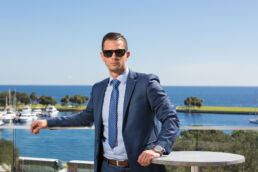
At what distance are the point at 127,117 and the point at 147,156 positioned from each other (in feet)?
0.88

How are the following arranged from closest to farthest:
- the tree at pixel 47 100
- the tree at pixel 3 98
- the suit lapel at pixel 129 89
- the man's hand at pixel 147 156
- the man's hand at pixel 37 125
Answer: the man's hand at pixel 147 156 → the suit lapel at pixel 129 89 → the man's hand at pixel 37 125 → the tree at pixel 3 98 → the tree at pixel 47 100

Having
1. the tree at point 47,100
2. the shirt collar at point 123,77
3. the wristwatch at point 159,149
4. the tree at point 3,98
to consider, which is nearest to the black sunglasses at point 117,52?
the shirt collar at point 123,77

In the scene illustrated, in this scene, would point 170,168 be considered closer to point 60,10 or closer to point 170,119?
point 170,119

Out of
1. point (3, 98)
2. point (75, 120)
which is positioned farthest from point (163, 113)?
point (3, 98)

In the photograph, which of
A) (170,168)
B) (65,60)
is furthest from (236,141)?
(65,60)

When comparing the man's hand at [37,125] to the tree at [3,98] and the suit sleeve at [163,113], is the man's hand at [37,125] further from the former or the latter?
the tree at [3,98]

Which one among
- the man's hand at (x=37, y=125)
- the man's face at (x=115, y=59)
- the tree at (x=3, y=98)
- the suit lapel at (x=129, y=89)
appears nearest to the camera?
the suit lapel at (x=129, y=89)

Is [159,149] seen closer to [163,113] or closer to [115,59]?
[163,113]

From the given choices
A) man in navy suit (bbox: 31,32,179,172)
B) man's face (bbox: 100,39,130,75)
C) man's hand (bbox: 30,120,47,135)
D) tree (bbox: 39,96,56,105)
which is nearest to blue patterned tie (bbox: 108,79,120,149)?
man in navy suit (bbox: 31,32,179,172)

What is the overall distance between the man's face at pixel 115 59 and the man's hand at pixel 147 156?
536 mm

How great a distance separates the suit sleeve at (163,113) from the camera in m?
1.69

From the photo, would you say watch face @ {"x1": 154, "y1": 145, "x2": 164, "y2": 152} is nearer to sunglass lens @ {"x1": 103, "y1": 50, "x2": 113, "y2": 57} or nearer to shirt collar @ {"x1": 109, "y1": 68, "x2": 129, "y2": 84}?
shirt collar @ {"x1": 109, "y1": 68, "x2": 129, "y2": 84}

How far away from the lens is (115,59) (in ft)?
6.43

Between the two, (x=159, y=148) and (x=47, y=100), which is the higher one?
(x=159, y=148)
